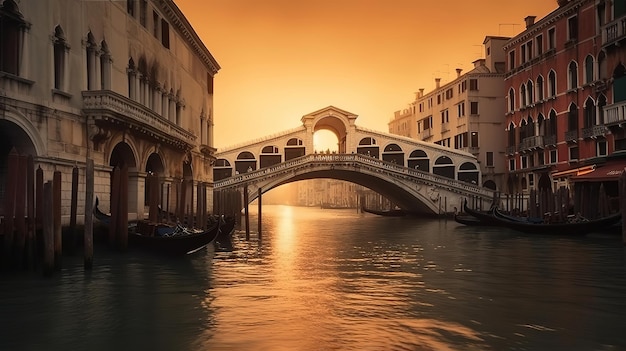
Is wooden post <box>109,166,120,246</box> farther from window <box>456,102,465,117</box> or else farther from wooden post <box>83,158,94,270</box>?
window <box>456,102,465,117</box>

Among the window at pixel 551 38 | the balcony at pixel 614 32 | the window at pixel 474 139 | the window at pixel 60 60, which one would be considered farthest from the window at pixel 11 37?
the window at pixel 474 139

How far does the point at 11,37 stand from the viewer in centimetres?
955

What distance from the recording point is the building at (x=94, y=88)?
972cm

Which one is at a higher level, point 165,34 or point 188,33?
point 188,33

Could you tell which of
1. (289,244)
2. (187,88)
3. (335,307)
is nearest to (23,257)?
(335,307)

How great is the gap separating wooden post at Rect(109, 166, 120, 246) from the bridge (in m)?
15.0

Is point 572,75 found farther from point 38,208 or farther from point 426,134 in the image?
point 38,208

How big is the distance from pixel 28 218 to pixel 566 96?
19.5m

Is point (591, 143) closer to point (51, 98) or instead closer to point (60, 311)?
point (51, 98)

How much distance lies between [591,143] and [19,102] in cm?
1772

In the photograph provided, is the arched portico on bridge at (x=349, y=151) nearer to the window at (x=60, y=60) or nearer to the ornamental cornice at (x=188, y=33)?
the ornamental cornice at (x=188, y=33)

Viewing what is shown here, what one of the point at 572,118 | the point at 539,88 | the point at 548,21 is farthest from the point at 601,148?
the point at 548,21

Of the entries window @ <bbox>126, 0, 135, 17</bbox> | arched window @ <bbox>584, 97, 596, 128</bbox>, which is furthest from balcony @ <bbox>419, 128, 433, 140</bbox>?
window @ <bbox>126, 0, 135, 17</bbox>

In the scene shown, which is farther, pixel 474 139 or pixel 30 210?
pixel 474 139
